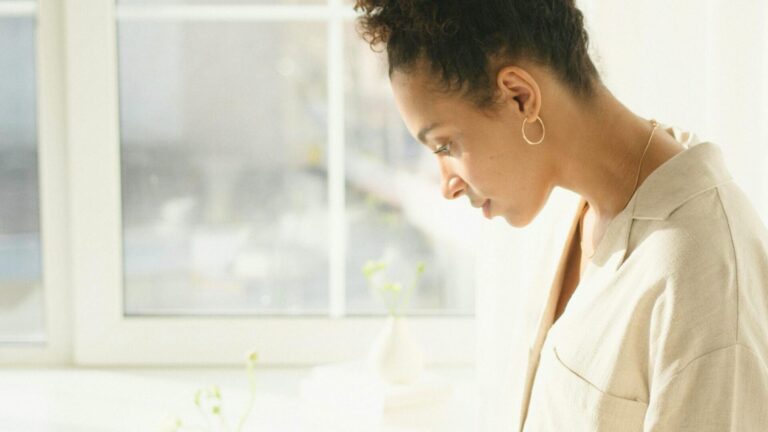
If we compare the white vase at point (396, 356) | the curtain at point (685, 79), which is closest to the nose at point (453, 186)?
the curtain at point (685, 79)

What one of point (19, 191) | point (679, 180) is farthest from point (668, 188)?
point (19, 191)

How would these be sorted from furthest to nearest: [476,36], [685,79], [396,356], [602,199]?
1. [396,356]
2. [685,79]
3. [602,199]
4. [476,36]

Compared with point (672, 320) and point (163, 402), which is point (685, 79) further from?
point (163, 402)

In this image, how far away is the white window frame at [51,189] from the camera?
1.84 meters

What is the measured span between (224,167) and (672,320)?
1.19 meters

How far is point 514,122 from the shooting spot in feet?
3.35

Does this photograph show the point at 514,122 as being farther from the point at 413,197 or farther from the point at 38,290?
the point at 38,290

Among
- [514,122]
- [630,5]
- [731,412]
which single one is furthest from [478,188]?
[630,5]

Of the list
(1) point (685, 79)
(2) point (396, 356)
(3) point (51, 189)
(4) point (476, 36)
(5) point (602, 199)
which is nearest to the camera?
(4) point (476, 36)

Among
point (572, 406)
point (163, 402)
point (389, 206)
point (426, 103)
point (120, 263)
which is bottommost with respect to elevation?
point (163, 402)

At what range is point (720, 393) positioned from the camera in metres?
0.87

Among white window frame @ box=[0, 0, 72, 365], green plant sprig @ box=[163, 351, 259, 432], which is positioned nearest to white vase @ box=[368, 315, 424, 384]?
green plant sprig @ box=[163, 351, 259, 432]

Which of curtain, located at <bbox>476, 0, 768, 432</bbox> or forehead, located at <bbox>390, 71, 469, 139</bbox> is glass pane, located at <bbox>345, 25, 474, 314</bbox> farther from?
forehead, located at <bbox>390, 71, 469, 139</bbox>

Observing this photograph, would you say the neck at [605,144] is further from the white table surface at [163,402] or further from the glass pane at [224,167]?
the glass pane at [224,167]
